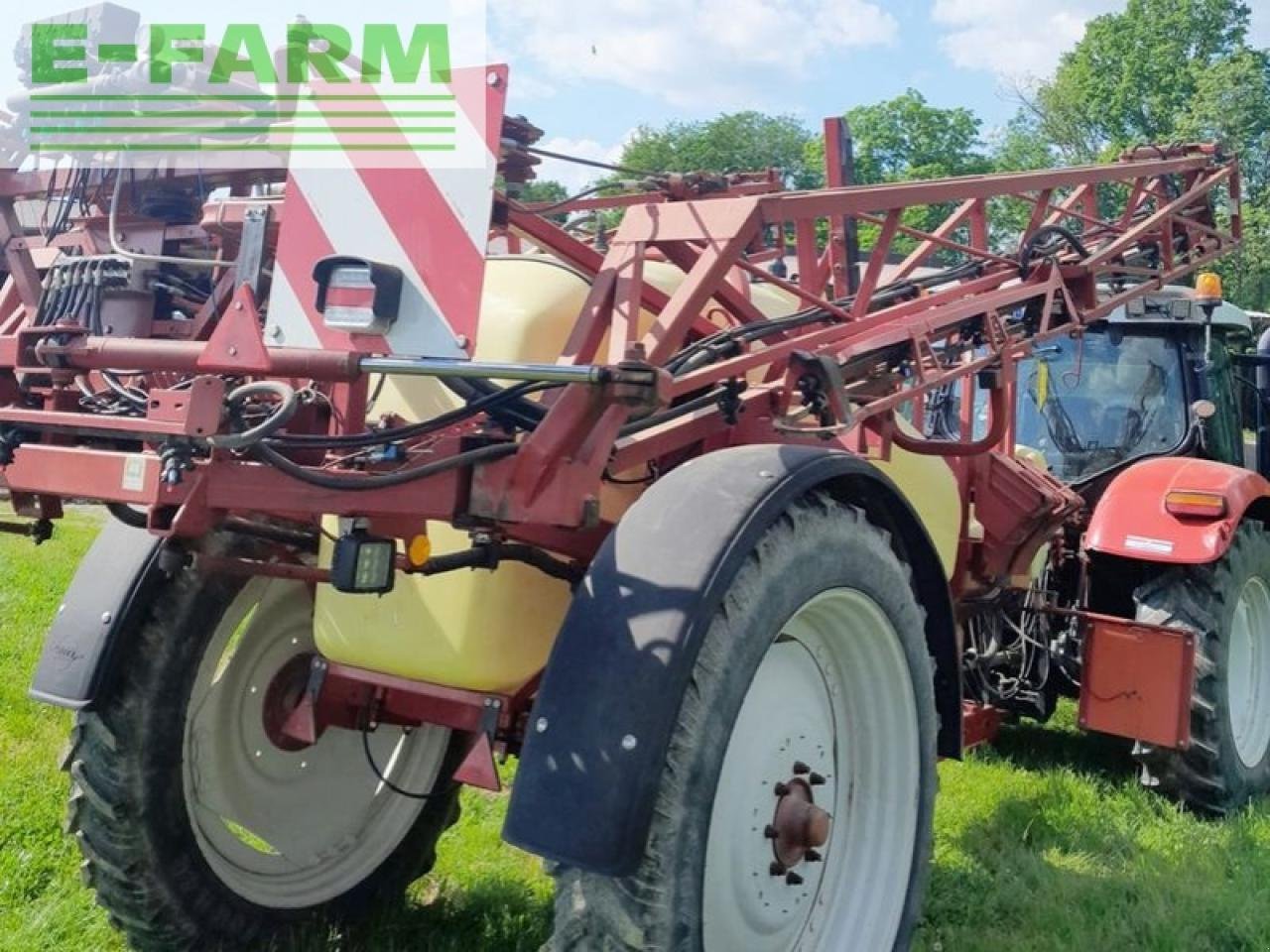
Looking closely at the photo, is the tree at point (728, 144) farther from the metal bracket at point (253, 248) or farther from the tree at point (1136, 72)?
the metal bracket at point (253, 248)

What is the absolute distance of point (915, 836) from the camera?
287 cm

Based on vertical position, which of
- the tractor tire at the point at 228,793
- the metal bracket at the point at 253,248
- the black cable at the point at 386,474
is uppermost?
the metal bracket at the point at 253,248

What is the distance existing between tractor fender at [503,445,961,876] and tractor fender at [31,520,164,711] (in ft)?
4.52

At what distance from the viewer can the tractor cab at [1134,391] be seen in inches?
218

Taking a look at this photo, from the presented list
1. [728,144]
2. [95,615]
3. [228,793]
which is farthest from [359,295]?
[728,144]

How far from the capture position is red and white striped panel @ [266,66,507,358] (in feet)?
7.61

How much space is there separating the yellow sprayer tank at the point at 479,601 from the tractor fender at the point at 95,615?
0.52 metres

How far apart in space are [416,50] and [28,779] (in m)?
3.14

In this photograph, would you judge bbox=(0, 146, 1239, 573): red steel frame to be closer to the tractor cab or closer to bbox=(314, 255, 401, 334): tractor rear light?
bbox=(314, 255, 401, 334): tractor rear light

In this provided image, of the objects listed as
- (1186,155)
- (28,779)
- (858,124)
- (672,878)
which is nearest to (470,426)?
(672,878)

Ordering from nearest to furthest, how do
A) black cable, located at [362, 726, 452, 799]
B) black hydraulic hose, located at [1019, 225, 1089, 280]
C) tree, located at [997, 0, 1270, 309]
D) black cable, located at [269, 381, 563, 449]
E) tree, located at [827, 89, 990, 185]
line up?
black cable, located at [269, 381, 563, 449] < black cable, located at [362, 726, 452, 799] < black hydraulic hose, located at [1019, 225, 1089, 280] < tree, located at [997, 0, 1270, 309] < tree, located at [827, 89, 990, 185]

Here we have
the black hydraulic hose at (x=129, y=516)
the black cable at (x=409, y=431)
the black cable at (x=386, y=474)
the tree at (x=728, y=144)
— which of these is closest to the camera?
the black cable at (x=386, y=474)

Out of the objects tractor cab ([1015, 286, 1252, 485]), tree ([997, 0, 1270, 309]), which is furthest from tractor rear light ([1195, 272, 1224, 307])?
tree ([997, 0, 1270, 309])

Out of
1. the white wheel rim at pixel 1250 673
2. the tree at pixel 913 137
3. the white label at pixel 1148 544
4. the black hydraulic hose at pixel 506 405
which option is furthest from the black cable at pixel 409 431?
the tree at pixel 913 137
